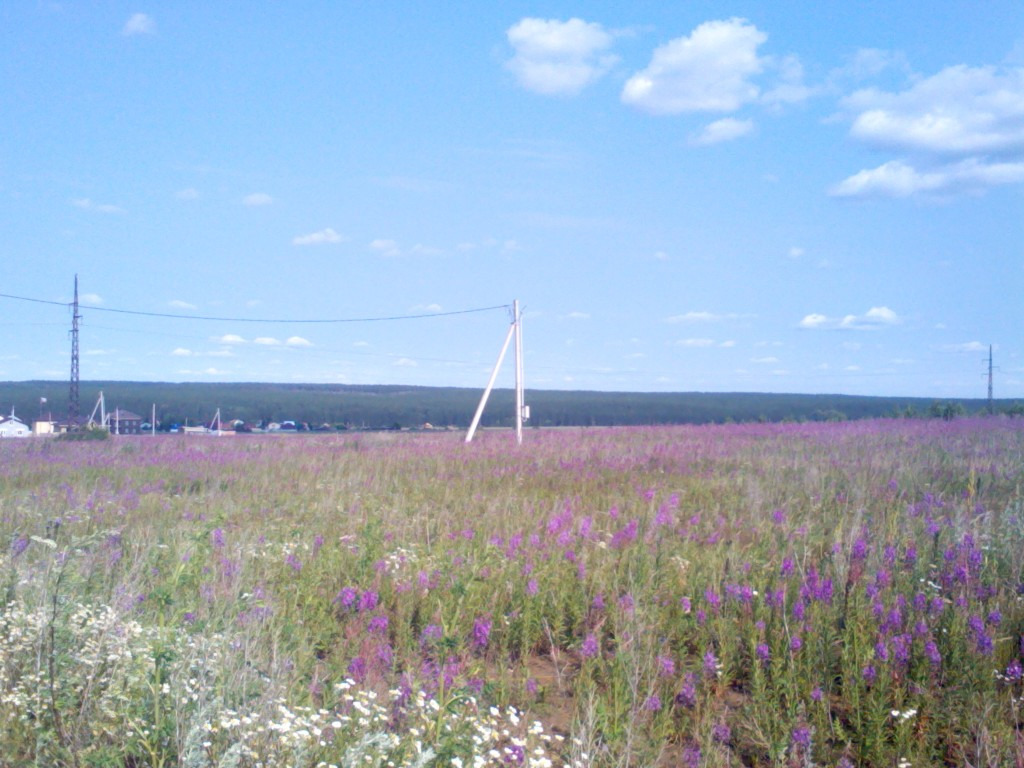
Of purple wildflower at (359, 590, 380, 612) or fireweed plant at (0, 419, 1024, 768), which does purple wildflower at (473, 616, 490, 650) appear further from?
purple wildflower at (359, 590, 380, 612)

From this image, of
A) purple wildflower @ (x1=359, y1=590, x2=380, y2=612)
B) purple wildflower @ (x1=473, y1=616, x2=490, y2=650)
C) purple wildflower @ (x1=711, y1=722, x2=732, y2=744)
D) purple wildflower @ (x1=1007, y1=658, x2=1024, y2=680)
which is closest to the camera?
purple wildflower @ (x1=711, y1=722, x2=732, y2=744)

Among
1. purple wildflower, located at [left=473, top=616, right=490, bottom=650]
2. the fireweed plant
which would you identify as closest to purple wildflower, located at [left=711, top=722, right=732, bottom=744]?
the fireweed plant

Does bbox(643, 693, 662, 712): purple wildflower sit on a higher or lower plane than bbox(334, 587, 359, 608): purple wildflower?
lower

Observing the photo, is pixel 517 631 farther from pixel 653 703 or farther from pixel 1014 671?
pixel 1014 671

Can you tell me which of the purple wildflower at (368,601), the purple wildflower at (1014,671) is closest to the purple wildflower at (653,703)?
the purple wildflower at (1014,671)

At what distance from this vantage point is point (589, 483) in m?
10.5

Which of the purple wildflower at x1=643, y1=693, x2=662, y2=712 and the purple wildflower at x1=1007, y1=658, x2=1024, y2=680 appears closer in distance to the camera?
the purple wildflower at x1=643, y1=693, x2=662, y2=712

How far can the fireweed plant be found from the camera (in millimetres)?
3285

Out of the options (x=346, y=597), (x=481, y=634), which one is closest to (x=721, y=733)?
(x=481, y=634)

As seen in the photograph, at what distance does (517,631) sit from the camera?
501cm

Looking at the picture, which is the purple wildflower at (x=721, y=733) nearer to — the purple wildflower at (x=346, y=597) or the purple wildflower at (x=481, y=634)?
the purple wildflower at (x=481, y=634)

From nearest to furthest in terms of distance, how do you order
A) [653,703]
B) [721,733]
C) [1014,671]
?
[721,733], [653,703], [1014,671]

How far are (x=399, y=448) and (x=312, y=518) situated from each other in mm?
8372

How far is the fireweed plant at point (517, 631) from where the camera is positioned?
329 centimetres
